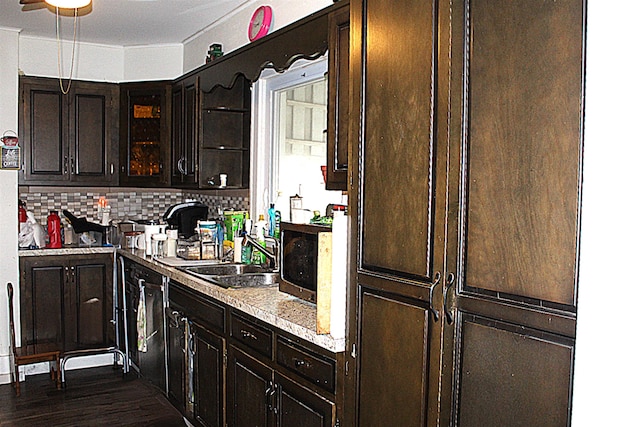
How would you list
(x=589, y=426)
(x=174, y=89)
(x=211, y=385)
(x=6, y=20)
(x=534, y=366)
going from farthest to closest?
(x=174, y=89) → (x=6, y=20) → (x=211, y=385) → (x=534, y=366) → (x=589, y=426)

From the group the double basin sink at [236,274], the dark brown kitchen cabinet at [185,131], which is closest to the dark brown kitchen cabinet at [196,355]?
the double basin sink at [236,274]

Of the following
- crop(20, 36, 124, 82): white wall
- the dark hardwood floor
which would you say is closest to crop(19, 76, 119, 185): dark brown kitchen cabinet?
crop(20, 36, 124, 82): white wall

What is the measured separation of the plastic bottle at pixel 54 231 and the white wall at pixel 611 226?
4683 millimetres

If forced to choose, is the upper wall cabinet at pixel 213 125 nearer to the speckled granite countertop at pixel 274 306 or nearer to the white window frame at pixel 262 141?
the white window frame at pixel 262 141

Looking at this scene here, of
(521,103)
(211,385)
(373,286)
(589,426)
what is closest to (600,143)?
(589,426)

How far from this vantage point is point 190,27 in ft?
15.1

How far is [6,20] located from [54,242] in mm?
1646

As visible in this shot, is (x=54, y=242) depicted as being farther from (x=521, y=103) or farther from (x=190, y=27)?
(x=521, y=103)

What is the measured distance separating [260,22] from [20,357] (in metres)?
2.75

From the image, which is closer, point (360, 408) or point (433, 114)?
point (433, 114)

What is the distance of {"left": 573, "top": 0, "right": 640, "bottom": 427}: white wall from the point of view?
0.71 metres

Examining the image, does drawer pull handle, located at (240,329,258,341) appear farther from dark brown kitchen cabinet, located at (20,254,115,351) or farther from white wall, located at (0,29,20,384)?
white wall, located at (0,29,20,384)

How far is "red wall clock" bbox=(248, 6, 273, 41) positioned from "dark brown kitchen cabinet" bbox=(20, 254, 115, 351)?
2.16 meters

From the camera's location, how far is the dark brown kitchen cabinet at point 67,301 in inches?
182
